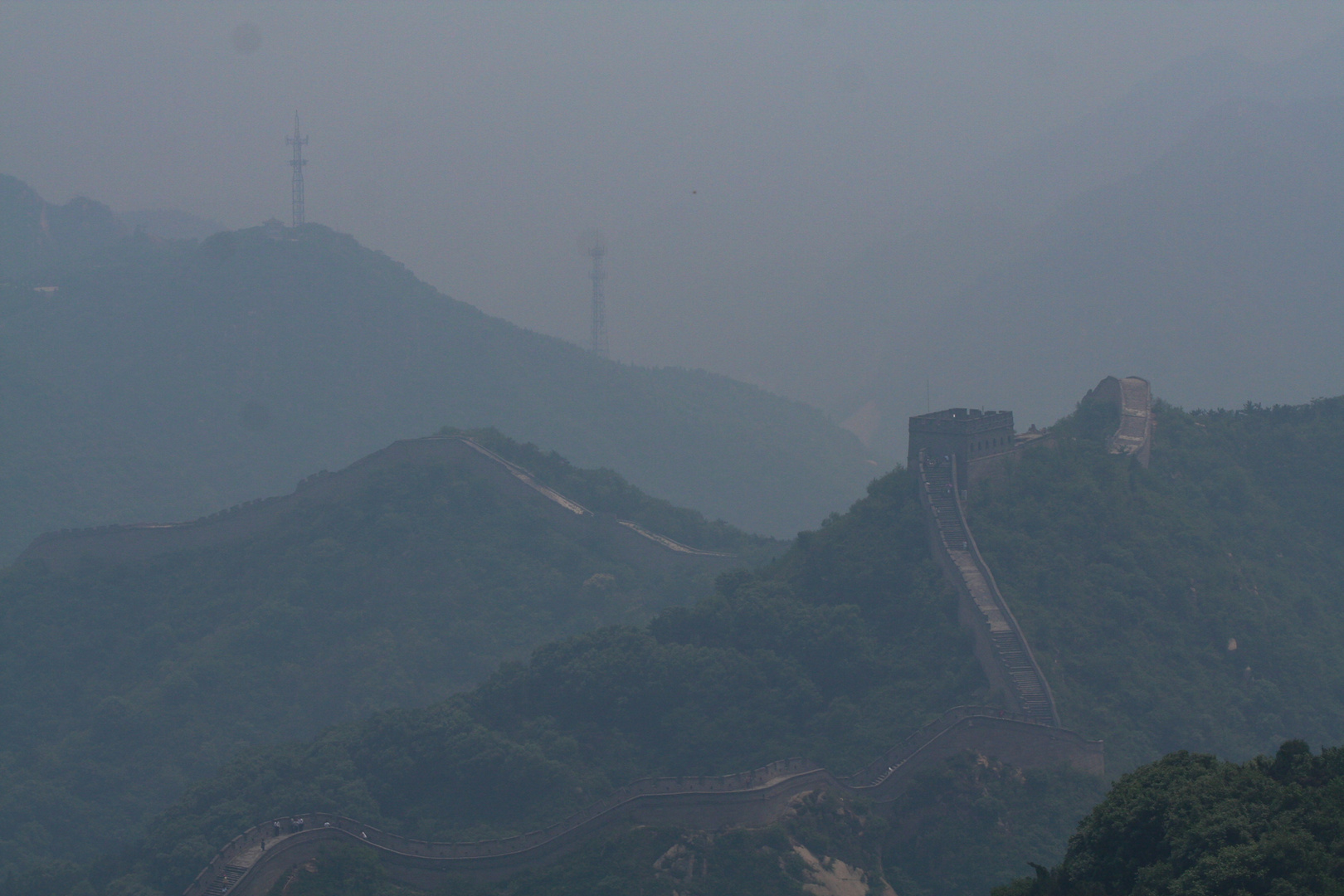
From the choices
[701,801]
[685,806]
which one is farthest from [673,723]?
[701,801]

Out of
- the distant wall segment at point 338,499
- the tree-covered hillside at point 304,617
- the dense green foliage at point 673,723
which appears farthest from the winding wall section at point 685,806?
the distant wall segment at point 338,499

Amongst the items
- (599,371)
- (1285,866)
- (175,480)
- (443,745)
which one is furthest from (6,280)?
(1285,866)

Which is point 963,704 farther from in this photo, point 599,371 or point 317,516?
point 599,371

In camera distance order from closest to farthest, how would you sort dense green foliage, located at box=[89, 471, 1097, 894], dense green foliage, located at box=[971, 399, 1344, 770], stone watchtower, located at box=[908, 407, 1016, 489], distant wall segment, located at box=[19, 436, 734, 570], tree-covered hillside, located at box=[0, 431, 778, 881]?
dense green foliage, located at box=[89, 471, 1097, 894] < dense green foliage, located at box=[971, 399, 1344, 770] < stone watchtower, located at box=[908, 407, 1016, 489] < tree-covered hillside, located at box=[0, 431, 778, 881] < distant wall segment, located at box=[19, 436, 734, 570]

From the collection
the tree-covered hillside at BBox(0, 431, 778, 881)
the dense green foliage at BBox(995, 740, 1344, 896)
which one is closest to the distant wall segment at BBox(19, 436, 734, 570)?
the tree-covered hillside at BBox(0, 431, 778, 881)

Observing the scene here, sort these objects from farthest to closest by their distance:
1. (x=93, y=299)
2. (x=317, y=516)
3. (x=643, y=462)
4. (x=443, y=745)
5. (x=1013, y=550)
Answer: (x=93, y=299)
(x=643, y=462)
(x=317, y=516)
(x=1013, y=550)
(x=443, y=745)

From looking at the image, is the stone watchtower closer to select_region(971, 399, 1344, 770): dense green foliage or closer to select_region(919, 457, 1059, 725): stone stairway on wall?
select_region(919, 457, 1059, 725): stone stairway on wall

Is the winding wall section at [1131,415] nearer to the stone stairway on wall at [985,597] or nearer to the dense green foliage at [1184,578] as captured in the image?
the dense green foliage at [1184,578]
